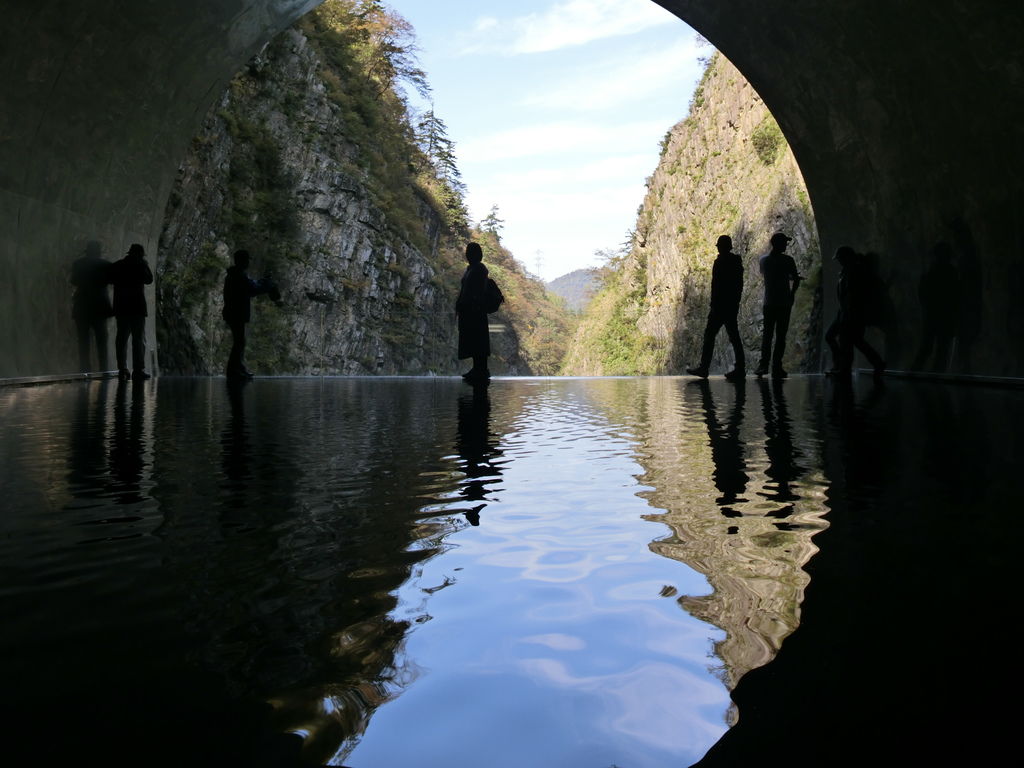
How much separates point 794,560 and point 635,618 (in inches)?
23.1

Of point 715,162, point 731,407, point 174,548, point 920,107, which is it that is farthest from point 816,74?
point 715,162

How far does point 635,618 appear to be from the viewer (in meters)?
1.57

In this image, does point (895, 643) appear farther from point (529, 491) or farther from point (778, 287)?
point (778, 287)

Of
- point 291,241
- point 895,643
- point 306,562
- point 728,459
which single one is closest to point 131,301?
point 728,459

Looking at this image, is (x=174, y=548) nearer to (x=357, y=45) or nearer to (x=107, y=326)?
(x=107, y=326)

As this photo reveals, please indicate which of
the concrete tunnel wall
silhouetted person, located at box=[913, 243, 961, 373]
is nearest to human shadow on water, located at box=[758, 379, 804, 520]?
the concrete tunnel wall

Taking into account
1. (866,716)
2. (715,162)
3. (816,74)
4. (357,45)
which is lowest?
(866,716)

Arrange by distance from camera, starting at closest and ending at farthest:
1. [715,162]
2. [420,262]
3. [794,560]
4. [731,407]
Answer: [794,560] → [731,407] → [715,162] → [420,262]

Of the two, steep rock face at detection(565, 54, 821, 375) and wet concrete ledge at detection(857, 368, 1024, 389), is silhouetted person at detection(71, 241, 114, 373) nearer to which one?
wet concrete ledge at detection(857, 368, 1024, 389)

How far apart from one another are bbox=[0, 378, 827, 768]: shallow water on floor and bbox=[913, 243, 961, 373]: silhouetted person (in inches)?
284

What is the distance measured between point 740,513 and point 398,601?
1243mm

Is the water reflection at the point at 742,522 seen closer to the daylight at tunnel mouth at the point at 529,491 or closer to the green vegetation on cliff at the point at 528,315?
the daylight at tunnel mouth at the point at 529,491

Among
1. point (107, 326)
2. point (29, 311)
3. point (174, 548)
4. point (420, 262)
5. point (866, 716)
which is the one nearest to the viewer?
point (866, 716)

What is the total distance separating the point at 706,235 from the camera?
37406 millimetres
